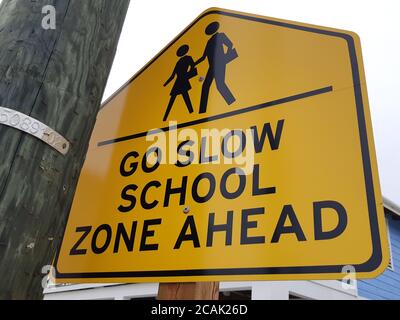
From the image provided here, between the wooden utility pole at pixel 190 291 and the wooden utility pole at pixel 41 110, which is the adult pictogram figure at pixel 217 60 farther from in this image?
the wooden utility pole at pixel 190 291

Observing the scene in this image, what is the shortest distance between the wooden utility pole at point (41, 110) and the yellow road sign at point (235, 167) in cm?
47

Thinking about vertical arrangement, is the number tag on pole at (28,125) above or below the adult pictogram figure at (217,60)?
below

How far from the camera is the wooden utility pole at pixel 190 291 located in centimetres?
148

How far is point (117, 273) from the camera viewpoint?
1655 mm

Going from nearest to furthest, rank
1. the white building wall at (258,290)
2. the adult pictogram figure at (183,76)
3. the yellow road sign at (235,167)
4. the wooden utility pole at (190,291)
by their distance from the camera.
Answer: the yellow road sign at (235,167), the wooden utility pole at (190,291), the adult pictogram figure at (183,76), the white building wall at (258,290)

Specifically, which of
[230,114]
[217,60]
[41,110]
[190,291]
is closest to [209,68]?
[217,60]

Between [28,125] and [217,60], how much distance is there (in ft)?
3.54

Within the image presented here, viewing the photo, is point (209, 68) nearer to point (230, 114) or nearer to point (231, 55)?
point (231, 55)

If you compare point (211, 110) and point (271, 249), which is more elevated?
point (211, 110)

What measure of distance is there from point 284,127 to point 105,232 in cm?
99

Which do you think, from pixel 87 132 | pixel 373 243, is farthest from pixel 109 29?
pixel 373 243

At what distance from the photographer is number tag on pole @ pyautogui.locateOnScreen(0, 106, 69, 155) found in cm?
125

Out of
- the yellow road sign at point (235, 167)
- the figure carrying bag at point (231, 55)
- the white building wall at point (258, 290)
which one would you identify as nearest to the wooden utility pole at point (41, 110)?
the yellow road sign at point (235, 167)

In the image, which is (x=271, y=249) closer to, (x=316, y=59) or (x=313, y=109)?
(x=313, y=109)
